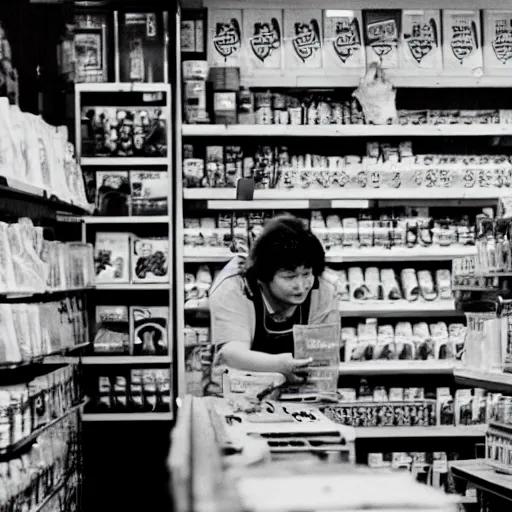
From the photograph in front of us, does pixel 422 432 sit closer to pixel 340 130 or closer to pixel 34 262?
pixel 340 130

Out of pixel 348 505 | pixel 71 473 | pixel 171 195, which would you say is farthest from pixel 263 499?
pixel 171 195

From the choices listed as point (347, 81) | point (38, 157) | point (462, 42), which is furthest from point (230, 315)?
point (462, 42)

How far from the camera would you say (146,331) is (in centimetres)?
574

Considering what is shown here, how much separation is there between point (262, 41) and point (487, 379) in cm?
308

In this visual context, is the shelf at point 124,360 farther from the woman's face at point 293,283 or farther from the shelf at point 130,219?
the woman's face at point 293,283

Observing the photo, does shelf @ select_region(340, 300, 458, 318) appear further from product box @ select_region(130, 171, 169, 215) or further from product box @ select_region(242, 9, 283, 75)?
product box @ select_region(242, 9, 283, 75)

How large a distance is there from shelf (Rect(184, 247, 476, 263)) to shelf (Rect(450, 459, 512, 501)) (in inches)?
74.7

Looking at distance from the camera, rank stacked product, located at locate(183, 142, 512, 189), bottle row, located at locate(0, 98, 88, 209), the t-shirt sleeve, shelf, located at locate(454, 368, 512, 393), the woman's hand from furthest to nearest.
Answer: stacked product, located at locate(183, 142, 512, 189) → bottle row, located at locate(0, 98, 88, 209) → the t-shirt sleeve → shelf, located at locate(454, 368, 512, 393) → the woman's hand

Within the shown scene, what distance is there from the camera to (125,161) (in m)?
5.67

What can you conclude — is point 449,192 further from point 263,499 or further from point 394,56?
point 263,499

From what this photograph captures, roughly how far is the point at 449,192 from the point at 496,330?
7.47 ft

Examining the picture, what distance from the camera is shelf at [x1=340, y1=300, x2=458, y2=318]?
569 centimetres

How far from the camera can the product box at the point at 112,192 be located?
18.7 ft

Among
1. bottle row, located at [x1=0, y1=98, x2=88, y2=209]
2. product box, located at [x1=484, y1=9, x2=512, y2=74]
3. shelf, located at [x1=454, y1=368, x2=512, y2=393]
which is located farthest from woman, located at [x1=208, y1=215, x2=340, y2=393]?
product box, located at [x1=484, y1=9, x2=512, y2=74]
